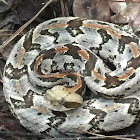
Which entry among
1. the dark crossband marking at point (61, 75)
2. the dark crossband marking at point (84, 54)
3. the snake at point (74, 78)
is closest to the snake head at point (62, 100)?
the snake at point (74, 78)

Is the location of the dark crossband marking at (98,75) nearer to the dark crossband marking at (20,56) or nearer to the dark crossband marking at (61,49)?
the dark crossband marking at (61,49)

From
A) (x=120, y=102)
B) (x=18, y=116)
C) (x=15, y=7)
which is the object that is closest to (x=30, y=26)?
(x=15, y=7)

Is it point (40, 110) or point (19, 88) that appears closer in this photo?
point (40, 110)

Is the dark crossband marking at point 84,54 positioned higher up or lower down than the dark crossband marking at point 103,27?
lower down

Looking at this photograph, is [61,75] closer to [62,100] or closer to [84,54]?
[84,54]

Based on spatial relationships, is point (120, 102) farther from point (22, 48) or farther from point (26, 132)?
point (22, 48)

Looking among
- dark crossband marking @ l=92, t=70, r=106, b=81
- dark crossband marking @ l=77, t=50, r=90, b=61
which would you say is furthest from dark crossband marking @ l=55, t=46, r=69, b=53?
dark crossband marking @ l=92, t=70, r=106, b=81

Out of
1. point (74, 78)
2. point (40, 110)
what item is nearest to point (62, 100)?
point (40, 110)
